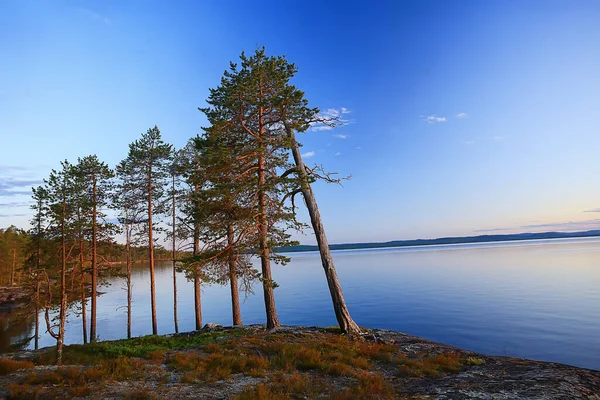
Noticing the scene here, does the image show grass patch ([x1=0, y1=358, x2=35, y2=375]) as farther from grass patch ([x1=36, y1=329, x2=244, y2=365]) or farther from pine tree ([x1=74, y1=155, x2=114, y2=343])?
pine tree ([x1=74, y1=155, x2=114, y2=343])

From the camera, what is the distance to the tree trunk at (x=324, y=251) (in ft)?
49.0

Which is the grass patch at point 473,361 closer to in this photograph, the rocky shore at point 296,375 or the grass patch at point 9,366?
the rocky shore at point 296,375

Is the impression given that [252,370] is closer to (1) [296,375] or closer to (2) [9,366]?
(1) [296,375]

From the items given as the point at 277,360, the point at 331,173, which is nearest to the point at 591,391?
the point at 277,360

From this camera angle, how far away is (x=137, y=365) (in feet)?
29.1

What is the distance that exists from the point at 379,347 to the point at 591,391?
5987 millimetres

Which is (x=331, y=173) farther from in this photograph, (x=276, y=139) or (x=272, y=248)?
(x=272, y=248)

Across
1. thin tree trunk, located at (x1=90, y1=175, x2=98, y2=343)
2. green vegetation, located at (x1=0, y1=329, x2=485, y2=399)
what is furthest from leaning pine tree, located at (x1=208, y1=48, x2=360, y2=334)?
thin tree trunk, located at (x1=90, y1=175, x2=98, y2=343)

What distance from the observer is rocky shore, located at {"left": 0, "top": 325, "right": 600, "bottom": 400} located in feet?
22.1

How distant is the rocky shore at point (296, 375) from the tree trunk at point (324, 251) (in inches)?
116

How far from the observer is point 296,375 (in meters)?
7.96

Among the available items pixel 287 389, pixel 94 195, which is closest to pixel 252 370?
pixel 287 389

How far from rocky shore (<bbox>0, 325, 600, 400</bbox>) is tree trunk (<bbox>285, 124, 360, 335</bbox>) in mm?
2945

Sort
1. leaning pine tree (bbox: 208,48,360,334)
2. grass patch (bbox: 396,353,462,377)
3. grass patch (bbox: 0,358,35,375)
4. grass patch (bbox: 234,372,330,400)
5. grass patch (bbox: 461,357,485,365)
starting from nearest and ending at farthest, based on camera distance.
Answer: grass patch (bbox: 234,372,330,400)
grass patch (bbox: 0,358,35,375)
grass patch (bbox: 396,353,462,377)
grass patch (bbox: 461,357,485,365)
leaning pine tree (bbox: 208,48,360,334)
